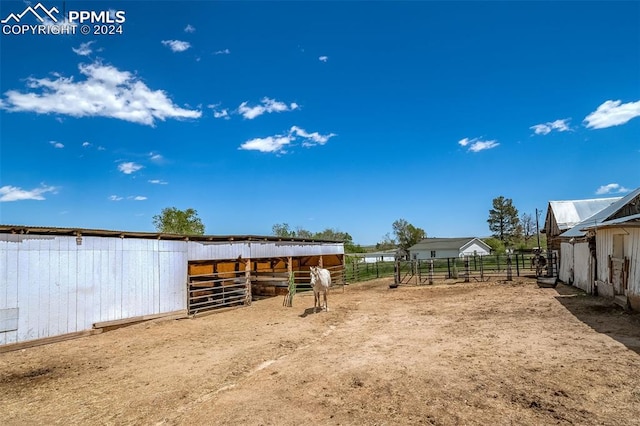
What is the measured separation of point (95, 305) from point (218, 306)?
550cm

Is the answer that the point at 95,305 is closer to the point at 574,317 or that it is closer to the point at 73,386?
the point at 73,386

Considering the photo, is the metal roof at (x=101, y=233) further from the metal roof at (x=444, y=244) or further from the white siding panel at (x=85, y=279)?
the metal roof at (x=444, y=244)

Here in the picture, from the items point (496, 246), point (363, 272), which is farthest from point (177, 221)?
point (496, 246)

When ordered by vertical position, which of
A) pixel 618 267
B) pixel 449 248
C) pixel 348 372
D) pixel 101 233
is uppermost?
pixel 101 233

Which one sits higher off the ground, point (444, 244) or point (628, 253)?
point (628, 253)

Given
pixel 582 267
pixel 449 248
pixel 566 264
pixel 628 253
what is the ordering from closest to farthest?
pixel 628 253
pixel 582 267
pixel 566 264
pixel 449 248

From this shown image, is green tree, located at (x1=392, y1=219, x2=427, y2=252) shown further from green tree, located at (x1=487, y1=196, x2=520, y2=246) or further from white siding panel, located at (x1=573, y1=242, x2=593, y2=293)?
white siding panel, located at (x1=573, y1=242, x2=593, y2=293)

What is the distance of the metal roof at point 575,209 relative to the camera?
24.0 m

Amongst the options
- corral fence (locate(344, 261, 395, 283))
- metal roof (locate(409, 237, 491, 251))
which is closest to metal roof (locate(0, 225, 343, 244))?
corral fence (locate(344, 261, 395, 283))

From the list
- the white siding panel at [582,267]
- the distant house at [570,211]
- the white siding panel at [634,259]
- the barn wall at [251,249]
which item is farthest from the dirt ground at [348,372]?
the distant house at [570,211]

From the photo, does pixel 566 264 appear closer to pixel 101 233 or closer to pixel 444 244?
pixel 101 233

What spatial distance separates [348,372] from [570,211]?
24.6 m

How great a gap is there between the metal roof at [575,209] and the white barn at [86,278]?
72.4ft

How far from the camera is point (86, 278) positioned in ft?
35.6
